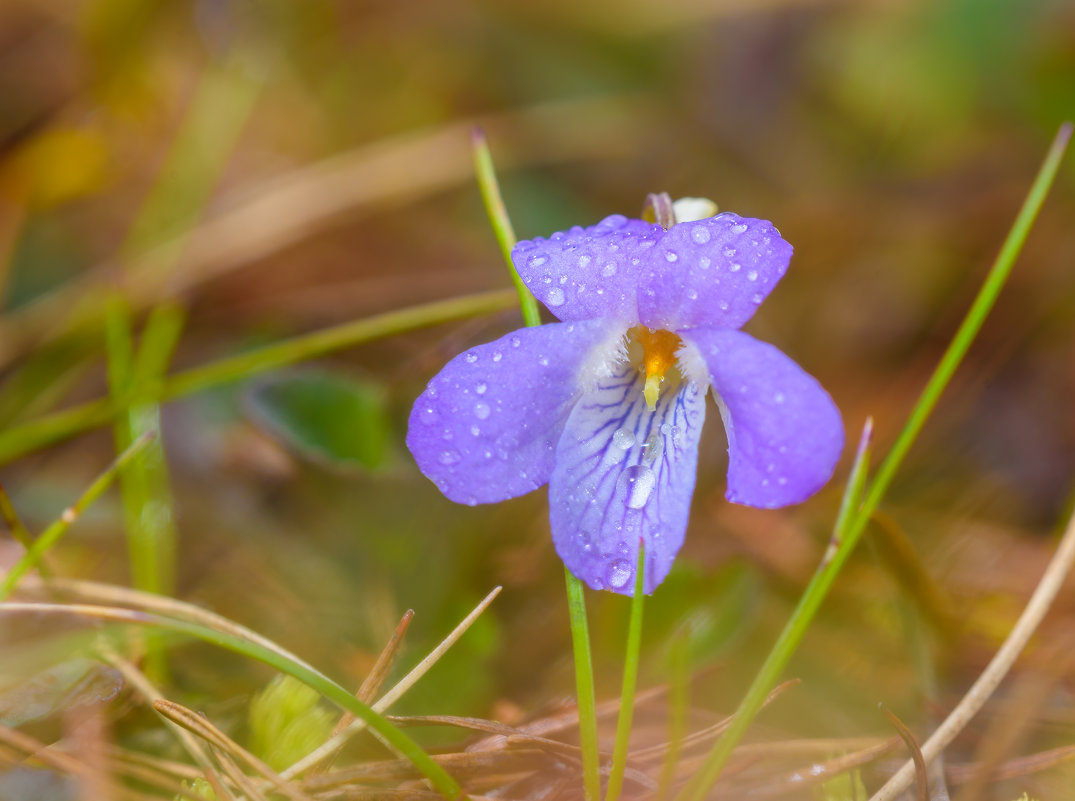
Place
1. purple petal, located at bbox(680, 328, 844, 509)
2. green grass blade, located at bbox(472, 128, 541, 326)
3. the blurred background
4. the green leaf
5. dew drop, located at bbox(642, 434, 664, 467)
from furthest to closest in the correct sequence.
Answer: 1. the green leaf
2. the blurred background
3. green grass blade, located at bbox(472, 128, 541, 326)
4. dew drop, located at bbox(642, 434, 664, 467)
5. purple petal, located at bbox(680, 328, 844, 509)

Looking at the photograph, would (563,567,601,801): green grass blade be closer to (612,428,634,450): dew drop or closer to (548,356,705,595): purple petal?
(548,356,705,595): purple petal

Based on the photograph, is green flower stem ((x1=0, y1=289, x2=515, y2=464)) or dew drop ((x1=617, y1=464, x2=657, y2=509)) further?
green flower stem ((x1=0, y1=289, x2=515, y2=464))

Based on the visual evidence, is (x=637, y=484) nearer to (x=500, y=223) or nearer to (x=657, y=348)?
(x=657, y=348)

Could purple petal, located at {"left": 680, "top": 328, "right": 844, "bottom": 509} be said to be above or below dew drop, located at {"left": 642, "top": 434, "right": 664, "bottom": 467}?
above

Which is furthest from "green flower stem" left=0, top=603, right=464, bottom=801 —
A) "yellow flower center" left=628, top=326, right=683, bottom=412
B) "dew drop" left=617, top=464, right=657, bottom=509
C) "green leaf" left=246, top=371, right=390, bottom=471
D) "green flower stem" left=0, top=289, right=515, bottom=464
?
"green flower stem" left=0, top=289, right=515, bottom=464

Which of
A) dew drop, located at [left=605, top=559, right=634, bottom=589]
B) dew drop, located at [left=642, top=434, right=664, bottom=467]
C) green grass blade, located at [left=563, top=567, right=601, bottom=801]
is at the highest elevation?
dew drop, located at [left=642, top=434, right=664, bottom=467]

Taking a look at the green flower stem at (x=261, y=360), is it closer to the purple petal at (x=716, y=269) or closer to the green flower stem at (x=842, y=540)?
the purple petal at (x=716, y=269)

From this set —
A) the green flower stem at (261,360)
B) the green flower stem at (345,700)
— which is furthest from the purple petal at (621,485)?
the green flower stem at (261,360)
